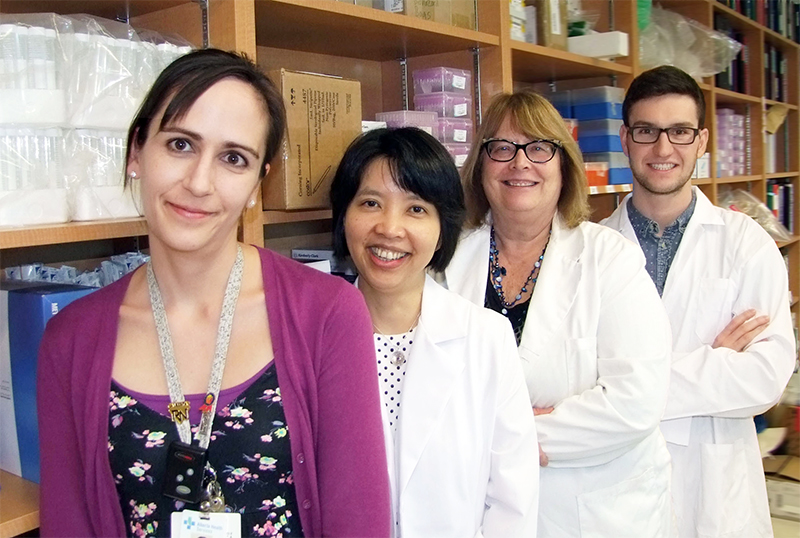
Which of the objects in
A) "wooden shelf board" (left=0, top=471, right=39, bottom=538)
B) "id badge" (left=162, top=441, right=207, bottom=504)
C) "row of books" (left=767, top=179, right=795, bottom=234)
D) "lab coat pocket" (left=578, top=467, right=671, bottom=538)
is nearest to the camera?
"id badge" (left=162, top=441, right=207, bottom=504)

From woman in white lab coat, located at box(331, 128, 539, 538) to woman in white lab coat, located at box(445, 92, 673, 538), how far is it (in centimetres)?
21

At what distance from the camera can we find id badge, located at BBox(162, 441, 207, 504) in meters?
1.04

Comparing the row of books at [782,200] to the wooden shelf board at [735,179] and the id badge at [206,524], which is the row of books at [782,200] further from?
the id badge at [206,524]

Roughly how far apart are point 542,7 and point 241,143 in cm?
170

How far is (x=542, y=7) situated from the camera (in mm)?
2439

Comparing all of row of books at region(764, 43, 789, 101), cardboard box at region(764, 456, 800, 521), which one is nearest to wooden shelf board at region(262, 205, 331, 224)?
cardboard box at region(764, 456, 800, 521)

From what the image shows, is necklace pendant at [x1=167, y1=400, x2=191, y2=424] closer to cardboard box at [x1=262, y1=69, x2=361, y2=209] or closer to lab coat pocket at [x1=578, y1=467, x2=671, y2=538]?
cardboard box at [x1=262, y1=69, x2=361, y2=209]

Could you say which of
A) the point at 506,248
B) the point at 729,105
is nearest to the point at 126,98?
the point at 506,248

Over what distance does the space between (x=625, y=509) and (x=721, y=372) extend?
554 millimetres

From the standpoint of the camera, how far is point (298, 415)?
1094 millimetres

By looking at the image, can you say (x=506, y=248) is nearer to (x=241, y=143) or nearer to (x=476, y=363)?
(x=476, y=363)

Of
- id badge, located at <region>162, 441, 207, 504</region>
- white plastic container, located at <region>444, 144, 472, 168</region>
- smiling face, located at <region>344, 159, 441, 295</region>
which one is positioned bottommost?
id badge, located at <region>162, 441, 207, 504</region>

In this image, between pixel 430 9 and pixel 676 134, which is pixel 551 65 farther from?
pixel 430 9

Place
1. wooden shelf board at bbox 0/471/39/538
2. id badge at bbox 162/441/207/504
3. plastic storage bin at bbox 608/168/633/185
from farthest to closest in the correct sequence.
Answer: plastic storage bin at bbox 608/168/633/185, wooden shelf board at bbox 0/471/39/538, id badge at bbox 162/441/207/504
